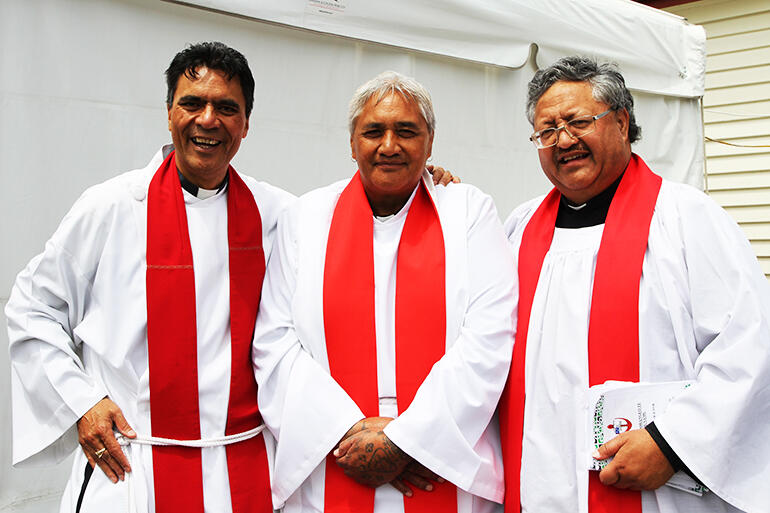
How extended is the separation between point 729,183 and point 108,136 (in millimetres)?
6246

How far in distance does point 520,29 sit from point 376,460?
139 inches

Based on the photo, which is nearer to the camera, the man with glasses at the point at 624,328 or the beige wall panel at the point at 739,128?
the man with glasses at the point at 624,328

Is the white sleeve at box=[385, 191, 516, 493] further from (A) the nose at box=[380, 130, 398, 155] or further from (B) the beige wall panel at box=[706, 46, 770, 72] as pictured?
(B) the beige wall panel at box=[706, 46, 770, 72]

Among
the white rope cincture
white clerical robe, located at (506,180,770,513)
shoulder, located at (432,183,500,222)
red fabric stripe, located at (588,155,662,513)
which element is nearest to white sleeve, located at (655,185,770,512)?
white clerical robe, located at (506,180,770,513)

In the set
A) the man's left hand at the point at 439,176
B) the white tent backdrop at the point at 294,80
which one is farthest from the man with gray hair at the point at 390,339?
the white tent backdrop at the point at 294,80

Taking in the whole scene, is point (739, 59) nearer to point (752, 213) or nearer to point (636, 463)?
point (752, 213)

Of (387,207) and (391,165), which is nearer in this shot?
(391,165)

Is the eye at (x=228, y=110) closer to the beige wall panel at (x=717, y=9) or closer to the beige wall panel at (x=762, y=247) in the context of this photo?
the beige wall panel at (x=762, y=247)

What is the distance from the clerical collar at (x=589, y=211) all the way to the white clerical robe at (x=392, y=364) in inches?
10.2

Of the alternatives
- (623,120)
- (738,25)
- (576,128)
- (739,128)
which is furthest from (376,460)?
(738,25)

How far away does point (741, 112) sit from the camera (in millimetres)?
6742

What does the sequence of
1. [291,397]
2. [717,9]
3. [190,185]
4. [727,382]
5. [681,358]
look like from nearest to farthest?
[727,382] < [681,358] < [291,397] < [190,185] < [717,9]

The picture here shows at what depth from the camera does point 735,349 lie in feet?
5.89

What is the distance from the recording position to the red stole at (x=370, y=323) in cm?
203
